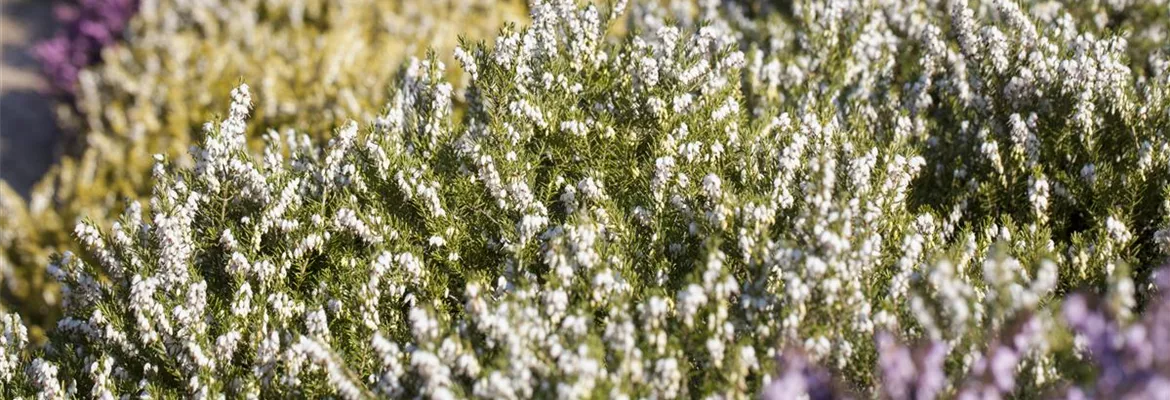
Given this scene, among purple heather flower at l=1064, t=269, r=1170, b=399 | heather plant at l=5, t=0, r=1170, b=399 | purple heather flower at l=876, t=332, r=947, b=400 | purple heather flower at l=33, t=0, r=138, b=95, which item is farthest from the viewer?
purple heather flower at l=33, t=0, r=138, b=95

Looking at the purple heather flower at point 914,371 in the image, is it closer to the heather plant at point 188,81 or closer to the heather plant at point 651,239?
the heather plant at point 651,239

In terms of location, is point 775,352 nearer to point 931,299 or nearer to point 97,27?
point 931,299

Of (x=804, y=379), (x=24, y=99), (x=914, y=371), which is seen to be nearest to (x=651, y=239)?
(x=804, y=379)

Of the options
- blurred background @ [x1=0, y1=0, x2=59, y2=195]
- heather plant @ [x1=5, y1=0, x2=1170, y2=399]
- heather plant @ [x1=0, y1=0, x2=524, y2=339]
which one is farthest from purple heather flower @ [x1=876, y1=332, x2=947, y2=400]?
blurred background @ [x1=0, y1=0, x2=59, y2=195]

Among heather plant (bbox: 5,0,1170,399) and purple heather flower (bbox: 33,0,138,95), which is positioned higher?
purple heather flower (bbox: 33,0,138,95)

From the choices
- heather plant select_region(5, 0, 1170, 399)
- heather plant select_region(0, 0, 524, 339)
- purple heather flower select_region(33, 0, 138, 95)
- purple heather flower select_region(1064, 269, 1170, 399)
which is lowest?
purple heather flower select_region(1064, 269, 1170, 399)

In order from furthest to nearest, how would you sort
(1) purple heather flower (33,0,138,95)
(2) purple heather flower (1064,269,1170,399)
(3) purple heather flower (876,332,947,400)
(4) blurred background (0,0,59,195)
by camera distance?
(1) purple heather flower (33,0,138,95) → (4) blurred background (0,0,59,195) → (3) purple heather flower (876,332,947,400) → (2) purple heather flower (1064,269,1170,399)

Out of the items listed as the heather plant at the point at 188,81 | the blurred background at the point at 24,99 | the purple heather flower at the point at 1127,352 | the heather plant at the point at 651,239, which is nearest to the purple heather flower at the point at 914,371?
the heather plant at the point at 651,239

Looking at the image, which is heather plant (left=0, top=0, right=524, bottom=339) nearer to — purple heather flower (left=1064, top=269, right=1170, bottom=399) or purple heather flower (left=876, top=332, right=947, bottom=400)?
purple heather flower (left=876, top=332, right=947, bottom=400)
